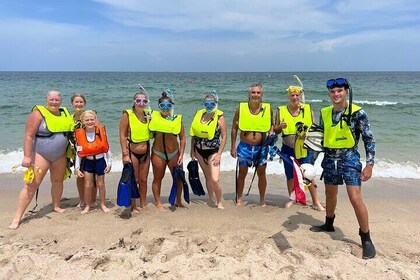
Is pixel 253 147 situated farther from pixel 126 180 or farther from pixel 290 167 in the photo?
pixel 126 180

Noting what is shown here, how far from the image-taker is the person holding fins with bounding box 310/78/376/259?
153 inches

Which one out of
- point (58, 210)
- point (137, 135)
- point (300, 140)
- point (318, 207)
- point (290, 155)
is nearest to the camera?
point (300, 140)

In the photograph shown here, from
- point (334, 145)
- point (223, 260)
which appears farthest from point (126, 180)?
point (334, 145)

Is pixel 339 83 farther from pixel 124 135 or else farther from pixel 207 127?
pixel 124 135

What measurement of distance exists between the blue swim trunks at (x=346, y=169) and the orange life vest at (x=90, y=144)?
10.3 feet

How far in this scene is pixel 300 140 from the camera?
496 cm

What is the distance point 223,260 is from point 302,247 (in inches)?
40.3

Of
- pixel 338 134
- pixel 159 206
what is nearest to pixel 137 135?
pixel 159 206

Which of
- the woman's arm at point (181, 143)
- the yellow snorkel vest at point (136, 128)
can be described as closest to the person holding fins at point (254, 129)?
the woman's arm at point (181, 143)

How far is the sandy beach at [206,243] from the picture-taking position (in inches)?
143

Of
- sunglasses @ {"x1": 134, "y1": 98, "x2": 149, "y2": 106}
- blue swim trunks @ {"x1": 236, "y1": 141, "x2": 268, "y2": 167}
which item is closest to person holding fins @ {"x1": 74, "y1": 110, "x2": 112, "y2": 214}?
sunglasses @ {"x1": 134, "y1": 98, "x2": 149, "y2": 106}

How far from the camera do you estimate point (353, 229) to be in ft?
15.5

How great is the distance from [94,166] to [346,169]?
3533 millimetres

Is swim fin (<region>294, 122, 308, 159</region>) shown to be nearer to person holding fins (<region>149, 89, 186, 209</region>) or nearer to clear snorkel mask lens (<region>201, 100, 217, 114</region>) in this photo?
clear snorkel mask lens (<region>201, 100, 217, 114</region>)
